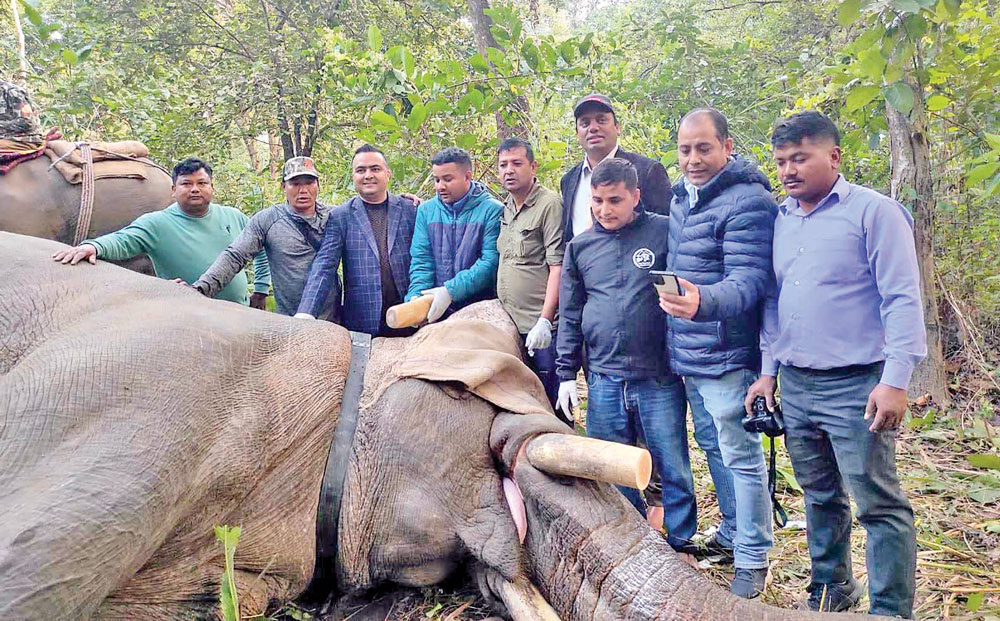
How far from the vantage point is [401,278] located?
14.4 ft

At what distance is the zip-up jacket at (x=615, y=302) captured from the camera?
133 inches

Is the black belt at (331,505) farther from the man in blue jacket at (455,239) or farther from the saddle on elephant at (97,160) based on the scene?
the saddle on elephant at (97,160)

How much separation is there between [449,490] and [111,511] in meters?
1.10

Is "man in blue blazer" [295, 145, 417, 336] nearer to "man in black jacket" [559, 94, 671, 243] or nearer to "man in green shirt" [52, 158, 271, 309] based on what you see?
"man in green shirt" [52, 158, 271, 309]

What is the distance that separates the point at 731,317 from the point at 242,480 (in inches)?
77.7

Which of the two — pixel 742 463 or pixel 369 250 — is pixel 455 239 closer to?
pixel 369 250

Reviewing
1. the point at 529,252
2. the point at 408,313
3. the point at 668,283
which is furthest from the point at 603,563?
the point at 529,252

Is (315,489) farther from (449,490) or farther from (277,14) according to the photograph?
(277,14)

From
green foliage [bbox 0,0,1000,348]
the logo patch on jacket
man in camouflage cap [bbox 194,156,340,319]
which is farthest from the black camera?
man in camouflage cap [bbox 194,156,340,319]

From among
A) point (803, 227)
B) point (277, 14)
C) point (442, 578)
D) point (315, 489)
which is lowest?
point (442, 578)

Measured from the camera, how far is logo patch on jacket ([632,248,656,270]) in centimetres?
339

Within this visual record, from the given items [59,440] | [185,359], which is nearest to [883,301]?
[185,359]

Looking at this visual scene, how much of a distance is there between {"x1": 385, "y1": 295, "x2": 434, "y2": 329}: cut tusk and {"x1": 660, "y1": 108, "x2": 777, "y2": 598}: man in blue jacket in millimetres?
1246

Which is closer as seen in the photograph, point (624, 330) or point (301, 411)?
point (301, 411)
